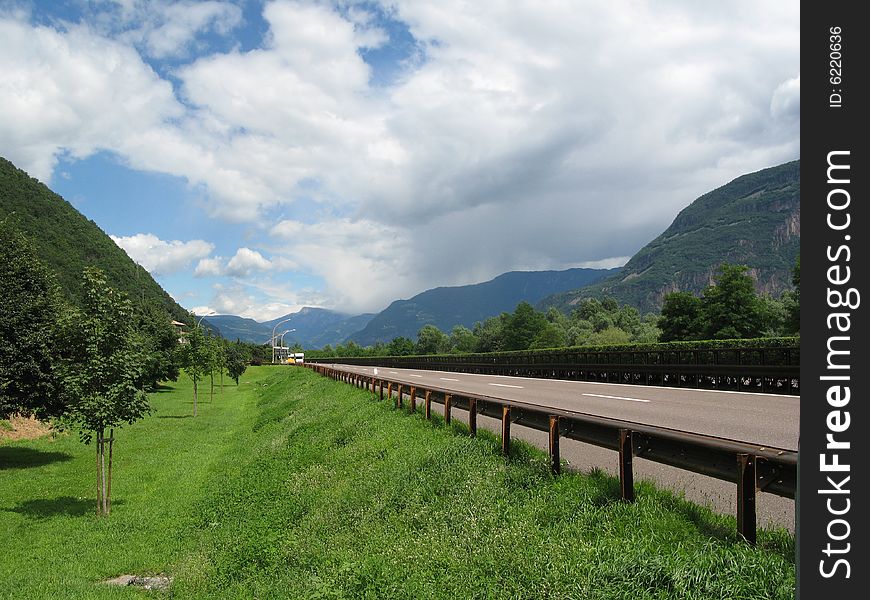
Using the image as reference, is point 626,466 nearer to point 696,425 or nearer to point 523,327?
point 696,425

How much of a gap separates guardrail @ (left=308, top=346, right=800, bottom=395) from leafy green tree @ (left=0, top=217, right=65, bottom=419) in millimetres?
21291

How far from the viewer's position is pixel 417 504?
788cm

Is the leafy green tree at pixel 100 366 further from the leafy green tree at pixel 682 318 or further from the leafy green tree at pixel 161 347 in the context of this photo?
the leafy green tree at pixel 682 318

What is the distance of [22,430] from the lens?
943 inches

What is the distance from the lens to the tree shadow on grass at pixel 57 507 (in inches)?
524

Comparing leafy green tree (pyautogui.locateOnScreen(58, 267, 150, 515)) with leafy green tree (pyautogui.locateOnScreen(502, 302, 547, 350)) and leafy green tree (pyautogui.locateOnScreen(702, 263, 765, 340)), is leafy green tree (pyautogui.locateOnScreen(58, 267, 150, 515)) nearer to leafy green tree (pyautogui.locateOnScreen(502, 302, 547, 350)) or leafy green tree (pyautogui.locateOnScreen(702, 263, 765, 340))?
leafy green tree (pyautogui.locateOnScreen(702, 263, 765, 340))

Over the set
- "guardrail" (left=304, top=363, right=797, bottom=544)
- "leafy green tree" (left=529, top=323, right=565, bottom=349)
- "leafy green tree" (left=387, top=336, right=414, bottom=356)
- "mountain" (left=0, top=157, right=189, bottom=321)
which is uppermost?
"mountain" (left=0, top=157, right=189, bottom=321)

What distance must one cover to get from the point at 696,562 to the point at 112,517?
503 inches

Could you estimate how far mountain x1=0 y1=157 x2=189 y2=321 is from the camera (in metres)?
105

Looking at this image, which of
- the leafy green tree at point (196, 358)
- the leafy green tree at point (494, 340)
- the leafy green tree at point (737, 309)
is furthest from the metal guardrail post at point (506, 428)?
the leafy green tree at point (494, 340)

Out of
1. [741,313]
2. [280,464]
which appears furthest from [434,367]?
[280,464]

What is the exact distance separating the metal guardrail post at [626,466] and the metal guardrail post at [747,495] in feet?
4.26

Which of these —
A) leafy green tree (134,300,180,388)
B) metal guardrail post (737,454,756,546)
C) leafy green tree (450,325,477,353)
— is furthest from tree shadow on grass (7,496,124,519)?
leafy green tree (450,325,477,353)
